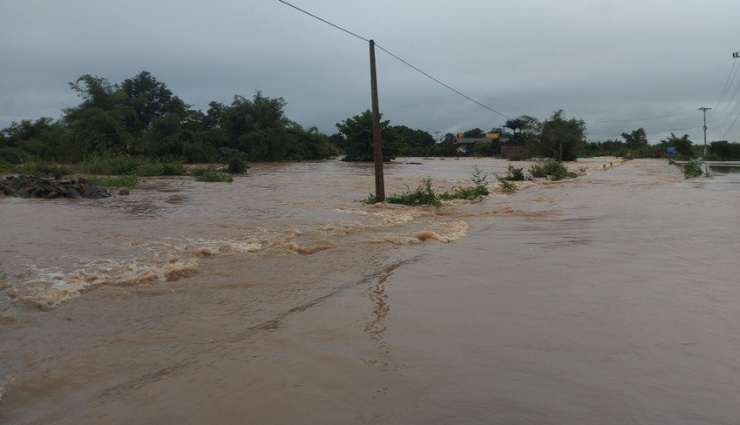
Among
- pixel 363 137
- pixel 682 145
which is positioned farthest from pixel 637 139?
pixel 363 137

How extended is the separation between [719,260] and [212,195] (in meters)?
13.9

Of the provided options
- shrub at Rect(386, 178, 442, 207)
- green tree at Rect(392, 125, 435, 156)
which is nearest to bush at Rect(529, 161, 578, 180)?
shrub at Rect(386, 178, 442, 207)

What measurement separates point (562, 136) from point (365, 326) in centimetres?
5707

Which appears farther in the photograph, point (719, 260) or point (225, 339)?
point (719, 260)

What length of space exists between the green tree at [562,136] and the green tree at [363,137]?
1884 centimetres

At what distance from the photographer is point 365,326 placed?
4562mm

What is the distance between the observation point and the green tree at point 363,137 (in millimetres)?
48156

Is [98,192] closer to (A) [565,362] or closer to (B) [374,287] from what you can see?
(B) [374,287]

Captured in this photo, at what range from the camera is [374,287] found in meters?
5.98

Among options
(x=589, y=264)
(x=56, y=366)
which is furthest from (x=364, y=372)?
(x=589, y=264)

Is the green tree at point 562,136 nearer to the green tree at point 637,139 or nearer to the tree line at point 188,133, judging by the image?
the tree line at point 188,133

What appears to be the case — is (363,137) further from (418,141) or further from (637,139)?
(637,139)

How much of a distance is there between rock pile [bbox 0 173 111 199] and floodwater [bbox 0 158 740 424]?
6185 millimetres

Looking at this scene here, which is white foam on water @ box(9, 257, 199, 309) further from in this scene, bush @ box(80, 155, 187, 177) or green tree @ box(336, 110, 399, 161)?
green tree @ box(336, 110, 399, 161)
